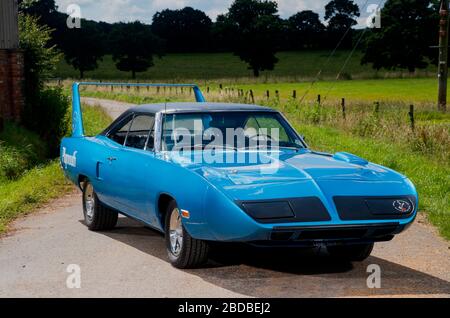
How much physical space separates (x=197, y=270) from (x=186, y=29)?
460 ft

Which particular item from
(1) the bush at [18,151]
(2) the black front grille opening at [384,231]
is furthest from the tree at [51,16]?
(2) the black front grille opening at [384,231]

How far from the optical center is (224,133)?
27.7 ft

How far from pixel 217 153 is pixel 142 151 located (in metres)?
0.87

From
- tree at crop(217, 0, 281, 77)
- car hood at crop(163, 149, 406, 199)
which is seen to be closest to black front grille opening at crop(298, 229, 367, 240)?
car hood at crop(163, 149, 406, 199)

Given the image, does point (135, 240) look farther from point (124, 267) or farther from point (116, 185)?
point (124, 267)

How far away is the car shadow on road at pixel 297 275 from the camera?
6.67 m

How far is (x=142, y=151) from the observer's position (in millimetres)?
8328

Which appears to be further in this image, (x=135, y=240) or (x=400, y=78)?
(x=400, y=78)

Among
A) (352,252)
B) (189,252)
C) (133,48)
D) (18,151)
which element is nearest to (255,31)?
(133,48)

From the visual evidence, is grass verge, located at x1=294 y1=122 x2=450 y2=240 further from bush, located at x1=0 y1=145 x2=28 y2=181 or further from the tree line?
the tree line

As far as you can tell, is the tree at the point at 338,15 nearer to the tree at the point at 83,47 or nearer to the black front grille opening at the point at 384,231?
the tree at the point at 83,47

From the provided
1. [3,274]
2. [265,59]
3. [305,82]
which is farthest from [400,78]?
[3,274]

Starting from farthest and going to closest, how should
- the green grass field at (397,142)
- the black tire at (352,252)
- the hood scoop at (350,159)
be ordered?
the green grass field at (397,142)
the black tire at (352,252)
the hood scoop at (350,159)

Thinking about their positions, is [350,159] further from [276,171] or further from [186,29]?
[186,29]
